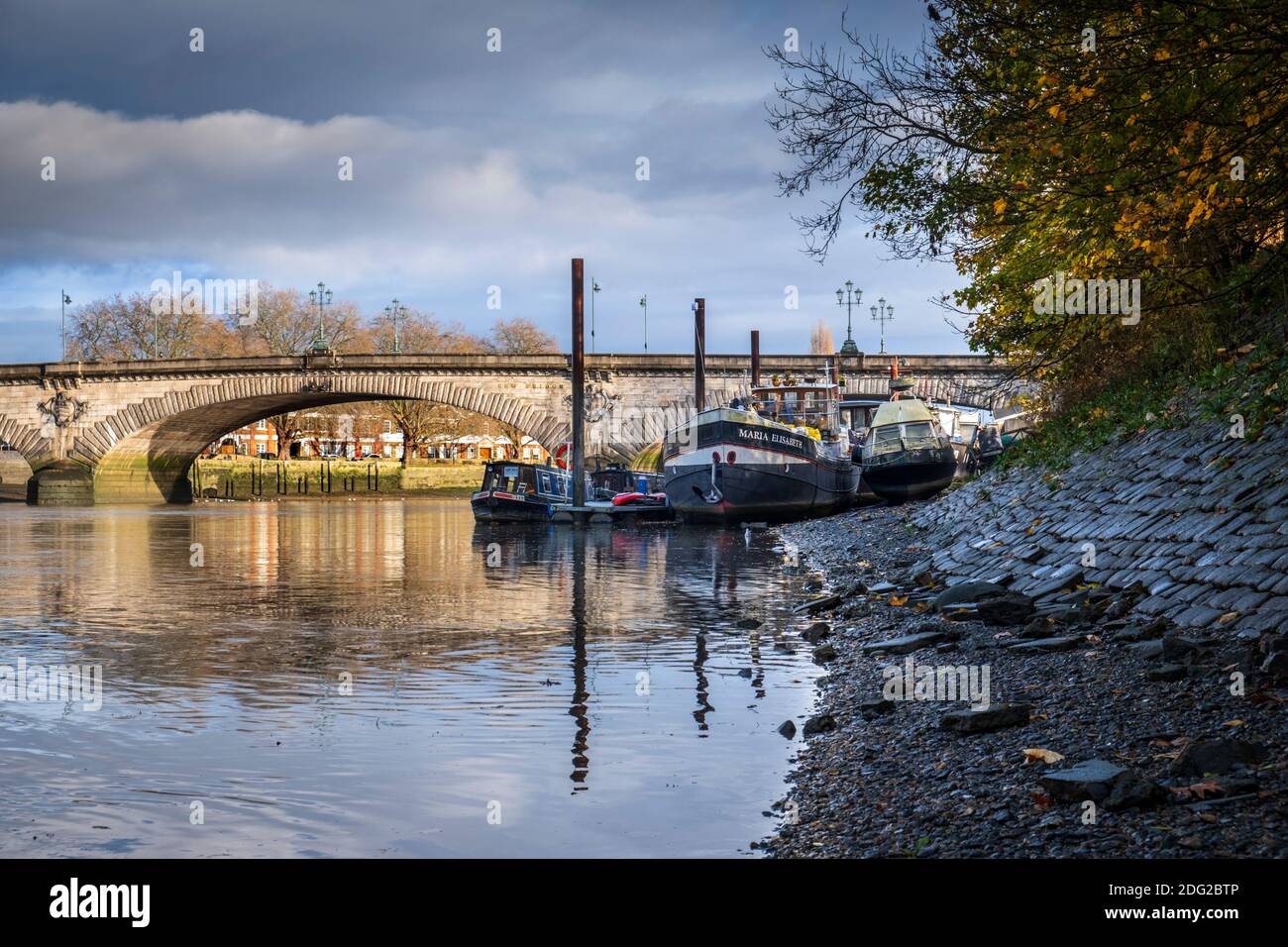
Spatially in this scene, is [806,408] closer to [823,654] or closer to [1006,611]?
[823,654]

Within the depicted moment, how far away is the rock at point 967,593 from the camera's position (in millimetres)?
12656

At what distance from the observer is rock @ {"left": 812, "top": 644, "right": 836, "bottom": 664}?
1163cm

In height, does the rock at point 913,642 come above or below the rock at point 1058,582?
below

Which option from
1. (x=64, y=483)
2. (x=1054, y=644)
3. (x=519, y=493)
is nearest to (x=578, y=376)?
(x=519, y=493)

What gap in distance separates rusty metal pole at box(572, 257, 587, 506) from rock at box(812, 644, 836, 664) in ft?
94.9

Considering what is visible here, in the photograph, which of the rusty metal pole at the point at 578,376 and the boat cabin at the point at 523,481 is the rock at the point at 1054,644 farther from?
the boat cabin at the point at 523,481

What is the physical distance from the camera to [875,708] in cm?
863

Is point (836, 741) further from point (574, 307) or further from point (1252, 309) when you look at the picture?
point (574, 307)

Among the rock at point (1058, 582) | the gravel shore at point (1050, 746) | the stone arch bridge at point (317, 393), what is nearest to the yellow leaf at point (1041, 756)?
the gravel shore at point (1050, 746)

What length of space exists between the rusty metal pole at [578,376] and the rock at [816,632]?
27562mm

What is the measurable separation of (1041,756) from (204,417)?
66.0m

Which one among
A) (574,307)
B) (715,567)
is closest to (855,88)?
(715,567)

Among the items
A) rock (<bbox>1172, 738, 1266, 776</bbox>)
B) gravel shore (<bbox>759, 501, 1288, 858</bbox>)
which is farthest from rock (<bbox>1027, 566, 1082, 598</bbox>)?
rock (<bbox>1172, 738, 1266, 776</bbox>)
